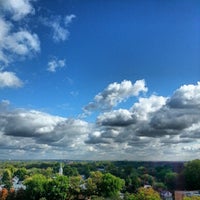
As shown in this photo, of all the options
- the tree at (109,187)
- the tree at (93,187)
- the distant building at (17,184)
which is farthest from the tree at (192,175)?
the distant building at (17,184)

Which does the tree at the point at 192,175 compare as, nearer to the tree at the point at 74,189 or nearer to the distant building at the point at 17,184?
the tree at the point at 74,189

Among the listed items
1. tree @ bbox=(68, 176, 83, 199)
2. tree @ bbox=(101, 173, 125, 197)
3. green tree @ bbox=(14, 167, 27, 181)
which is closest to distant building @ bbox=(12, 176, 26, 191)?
green tree @ bbox=(14, 167, 27, 181)

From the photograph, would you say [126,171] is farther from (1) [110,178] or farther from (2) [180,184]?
(1) [110,178]

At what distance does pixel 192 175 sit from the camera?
3022 inches

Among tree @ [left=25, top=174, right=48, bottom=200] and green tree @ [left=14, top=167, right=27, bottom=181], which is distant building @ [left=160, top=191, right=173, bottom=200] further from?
green tree @ [left=14, top=167, right=27, bottom=181]

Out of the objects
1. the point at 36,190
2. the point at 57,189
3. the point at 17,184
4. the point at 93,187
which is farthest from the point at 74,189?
the point at 17,184

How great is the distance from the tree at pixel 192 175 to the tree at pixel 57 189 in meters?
31.7

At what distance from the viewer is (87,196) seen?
58594mm

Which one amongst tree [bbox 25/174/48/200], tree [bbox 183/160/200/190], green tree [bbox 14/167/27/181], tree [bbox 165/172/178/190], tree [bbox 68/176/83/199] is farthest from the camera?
green tree [bbox 14/167/27/181]

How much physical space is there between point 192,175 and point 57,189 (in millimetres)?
34215

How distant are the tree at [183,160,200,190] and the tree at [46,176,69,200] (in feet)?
104

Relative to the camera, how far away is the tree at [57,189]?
5466 cm

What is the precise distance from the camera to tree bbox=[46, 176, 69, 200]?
54.7 metres

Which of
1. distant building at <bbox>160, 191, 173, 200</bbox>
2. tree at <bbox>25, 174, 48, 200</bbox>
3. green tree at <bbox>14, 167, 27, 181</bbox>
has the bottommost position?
distant building at <bbox>160, 191, 173, 200</bbox>
